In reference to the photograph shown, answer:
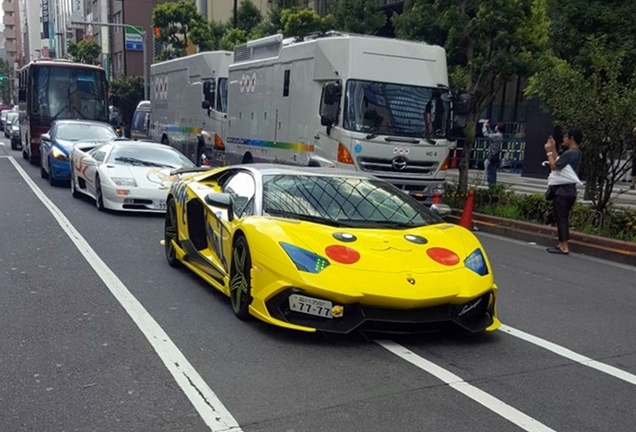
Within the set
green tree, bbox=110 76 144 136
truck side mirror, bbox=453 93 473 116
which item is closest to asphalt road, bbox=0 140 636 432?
truck side mirror, bbox=453 93 473 116

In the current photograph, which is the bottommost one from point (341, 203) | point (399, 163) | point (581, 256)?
point (581, 256)

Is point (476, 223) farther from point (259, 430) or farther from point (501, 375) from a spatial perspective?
point (259, 430)

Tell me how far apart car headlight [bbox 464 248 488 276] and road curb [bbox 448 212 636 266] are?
5086 millimetres

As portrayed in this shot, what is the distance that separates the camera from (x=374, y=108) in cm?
1252

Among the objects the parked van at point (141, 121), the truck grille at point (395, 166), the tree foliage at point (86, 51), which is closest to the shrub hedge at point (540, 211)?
the truck grille at point (395, 166)

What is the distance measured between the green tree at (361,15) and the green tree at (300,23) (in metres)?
3.79

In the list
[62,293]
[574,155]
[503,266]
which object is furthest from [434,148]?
[62,293]

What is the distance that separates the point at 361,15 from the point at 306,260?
1881 cm

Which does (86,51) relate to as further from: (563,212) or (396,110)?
(563,212)

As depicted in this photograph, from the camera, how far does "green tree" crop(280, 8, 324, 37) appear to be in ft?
86.4

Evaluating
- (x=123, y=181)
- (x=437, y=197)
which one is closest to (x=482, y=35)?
(x=437, y=197)

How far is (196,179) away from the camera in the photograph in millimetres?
7863

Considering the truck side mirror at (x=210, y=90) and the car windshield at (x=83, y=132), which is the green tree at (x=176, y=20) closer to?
the truck side mirror at (x=210, y=90)

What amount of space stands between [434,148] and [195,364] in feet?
29.2
